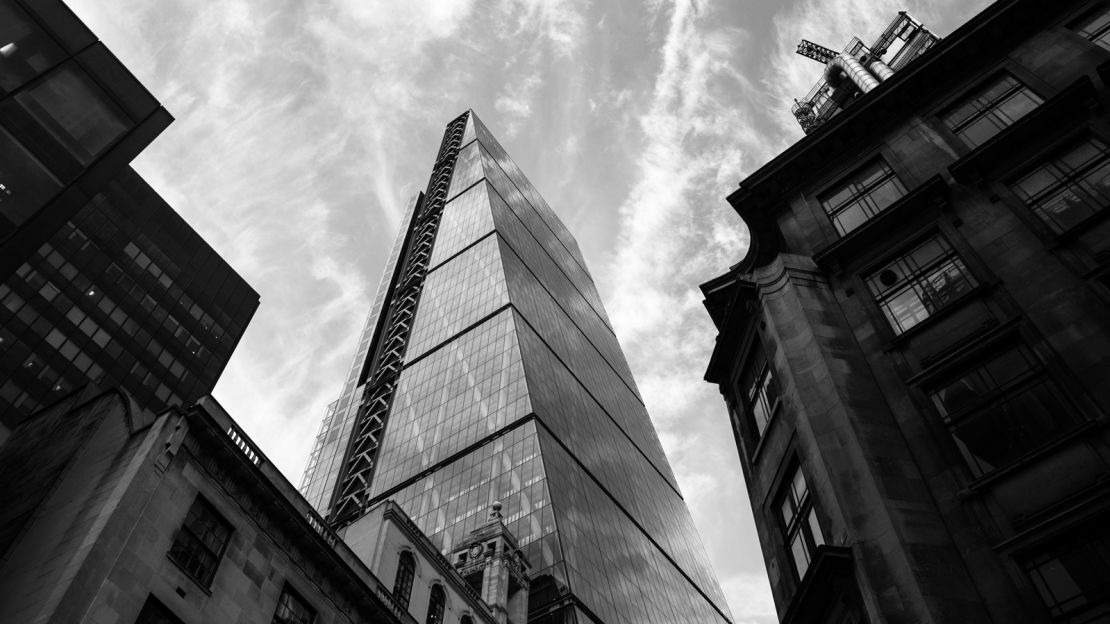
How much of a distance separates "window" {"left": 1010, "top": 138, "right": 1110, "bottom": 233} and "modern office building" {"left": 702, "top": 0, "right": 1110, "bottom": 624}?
0.20ft

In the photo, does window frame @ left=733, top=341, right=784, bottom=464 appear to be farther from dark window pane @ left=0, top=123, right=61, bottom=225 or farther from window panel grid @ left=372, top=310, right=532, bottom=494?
window panel grid @ left=372, top=310, right=532, bottom=494

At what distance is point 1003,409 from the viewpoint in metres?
16.6

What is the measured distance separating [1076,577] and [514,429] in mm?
66094

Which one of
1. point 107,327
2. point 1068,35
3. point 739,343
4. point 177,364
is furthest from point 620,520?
point 1068,35

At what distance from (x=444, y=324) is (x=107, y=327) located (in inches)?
1690

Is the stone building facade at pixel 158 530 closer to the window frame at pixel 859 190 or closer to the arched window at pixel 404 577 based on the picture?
the arched window at pixel 404 577

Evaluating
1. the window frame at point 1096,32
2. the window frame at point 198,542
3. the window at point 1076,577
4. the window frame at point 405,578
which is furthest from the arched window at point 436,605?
the window frame at point 1096,32

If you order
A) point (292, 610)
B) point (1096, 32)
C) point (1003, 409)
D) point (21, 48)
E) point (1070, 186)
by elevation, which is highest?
point (1096, 32)

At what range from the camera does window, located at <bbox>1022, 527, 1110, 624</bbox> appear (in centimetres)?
1319

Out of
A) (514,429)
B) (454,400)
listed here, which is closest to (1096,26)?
(514,429)

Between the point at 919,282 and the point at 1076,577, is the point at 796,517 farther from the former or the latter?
the point at 1076,577

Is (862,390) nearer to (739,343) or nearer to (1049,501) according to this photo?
(1049,501)

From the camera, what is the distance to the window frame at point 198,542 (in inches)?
841

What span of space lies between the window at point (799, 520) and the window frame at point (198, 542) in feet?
48.5
